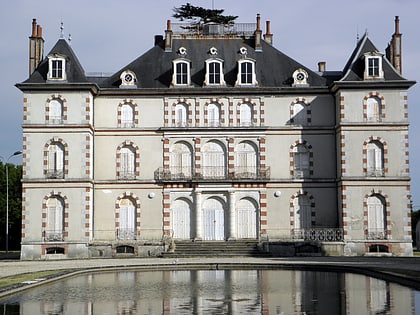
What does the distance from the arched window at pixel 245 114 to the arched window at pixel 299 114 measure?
2.59 meters

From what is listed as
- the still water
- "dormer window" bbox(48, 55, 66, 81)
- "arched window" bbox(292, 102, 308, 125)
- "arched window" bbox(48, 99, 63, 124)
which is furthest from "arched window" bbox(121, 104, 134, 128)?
the still water

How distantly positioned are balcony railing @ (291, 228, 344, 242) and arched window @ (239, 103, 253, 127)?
6884 millimetres

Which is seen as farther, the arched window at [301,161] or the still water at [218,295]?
the arched window at [301,161]

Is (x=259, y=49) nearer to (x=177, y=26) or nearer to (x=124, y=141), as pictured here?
(x=177, y=26)

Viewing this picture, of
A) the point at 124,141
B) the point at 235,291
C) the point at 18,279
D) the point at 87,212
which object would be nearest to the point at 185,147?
the point at 124,141

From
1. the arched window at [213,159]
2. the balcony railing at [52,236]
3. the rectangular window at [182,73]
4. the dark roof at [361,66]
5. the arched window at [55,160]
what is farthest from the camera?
the rectangular window at [182,73]

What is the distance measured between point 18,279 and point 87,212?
1593cm

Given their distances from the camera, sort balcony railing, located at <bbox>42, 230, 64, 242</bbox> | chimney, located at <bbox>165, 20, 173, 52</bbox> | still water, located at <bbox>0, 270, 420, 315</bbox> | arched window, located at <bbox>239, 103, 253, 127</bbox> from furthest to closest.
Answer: chimney, located at <bbox>165, 20, 173, 52</bbox>, arched window, located at <bbox>239, 103, 253, 127</bbox>, balcony railing, located at <bbox>42, 230, 64, 242</bbox>, still water, located at <bbox>0, 270, 420, 315</bbox>

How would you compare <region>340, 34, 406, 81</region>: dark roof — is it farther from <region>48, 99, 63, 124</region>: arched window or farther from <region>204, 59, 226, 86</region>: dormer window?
<region>48, 99, 63, 124</region>: arched window

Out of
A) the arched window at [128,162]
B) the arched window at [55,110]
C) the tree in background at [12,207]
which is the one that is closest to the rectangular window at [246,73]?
the arched window at [128,162]

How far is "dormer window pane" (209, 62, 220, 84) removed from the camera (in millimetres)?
41156

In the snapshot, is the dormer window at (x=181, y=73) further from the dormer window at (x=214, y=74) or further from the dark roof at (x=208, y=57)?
the dormer window at (x=214, y=74)

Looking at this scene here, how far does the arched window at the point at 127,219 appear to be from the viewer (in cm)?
4019

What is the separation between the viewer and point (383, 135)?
129 ft
